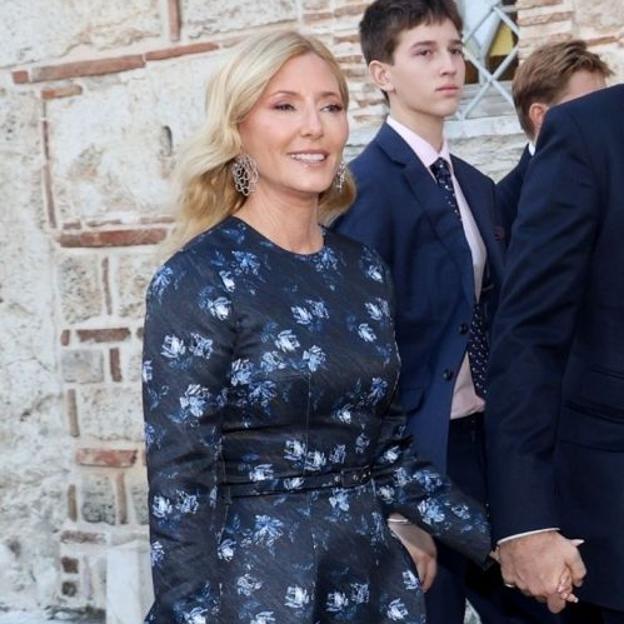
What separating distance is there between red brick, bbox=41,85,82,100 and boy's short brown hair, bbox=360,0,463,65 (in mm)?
2566

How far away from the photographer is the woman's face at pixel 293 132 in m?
3.04

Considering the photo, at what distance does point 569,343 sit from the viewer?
9.45 ft

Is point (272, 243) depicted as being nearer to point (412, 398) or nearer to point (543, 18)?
point (412, 398)

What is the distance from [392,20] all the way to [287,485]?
1.78 metres

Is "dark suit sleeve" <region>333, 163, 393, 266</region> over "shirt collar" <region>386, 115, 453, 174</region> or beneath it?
beneath

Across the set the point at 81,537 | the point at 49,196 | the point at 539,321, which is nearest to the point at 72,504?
the point at 81,537

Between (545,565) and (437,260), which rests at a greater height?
(437,260)

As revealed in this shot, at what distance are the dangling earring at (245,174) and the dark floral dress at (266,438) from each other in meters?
0.10

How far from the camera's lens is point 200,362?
2.74 m

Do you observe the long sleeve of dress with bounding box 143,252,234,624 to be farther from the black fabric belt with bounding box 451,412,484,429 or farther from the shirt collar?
the shirt collar

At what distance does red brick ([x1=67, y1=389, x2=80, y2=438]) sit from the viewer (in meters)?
6.70

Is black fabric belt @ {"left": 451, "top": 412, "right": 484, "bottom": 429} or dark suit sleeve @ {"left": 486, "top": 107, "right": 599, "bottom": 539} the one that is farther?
black fabric belt @ {"left": 451, "top": 412, "right": 484, "bottom": 429}

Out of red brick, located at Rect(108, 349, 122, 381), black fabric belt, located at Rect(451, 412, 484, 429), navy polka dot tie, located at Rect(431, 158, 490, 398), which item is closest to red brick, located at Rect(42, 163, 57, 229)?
red brick, located at Rect(108, 349, 122, 381)

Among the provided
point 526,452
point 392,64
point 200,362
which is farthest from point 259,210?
point 392,64
